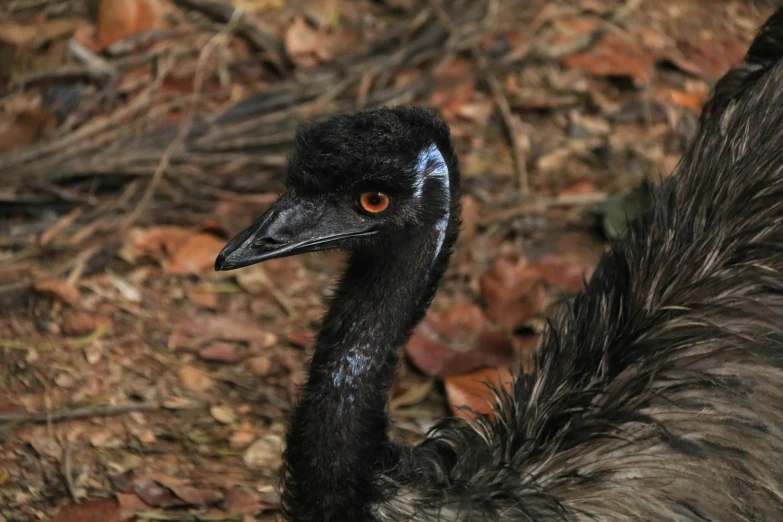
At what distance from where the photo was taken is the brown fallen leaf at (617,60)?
620 cm

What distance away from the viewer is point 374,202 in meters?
2.93

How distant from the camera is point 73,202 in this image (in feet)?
16.2

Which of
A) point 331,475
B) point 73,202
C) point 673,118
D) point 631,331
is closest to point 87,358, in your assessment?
point 73,202

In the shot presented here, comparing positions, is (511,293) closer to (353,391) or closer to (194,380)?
(194,380)

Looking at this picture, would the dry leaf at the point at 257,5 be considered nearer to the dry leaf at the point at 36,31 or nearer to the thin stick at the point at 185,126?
the thin stick at the point at 185,126

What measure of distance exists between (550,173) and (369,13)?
4.77ft

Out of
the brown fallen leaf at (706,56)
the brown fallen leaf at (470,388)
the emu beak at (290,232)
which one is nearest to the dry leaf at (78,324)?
the brown fallen leaf at (470,388)

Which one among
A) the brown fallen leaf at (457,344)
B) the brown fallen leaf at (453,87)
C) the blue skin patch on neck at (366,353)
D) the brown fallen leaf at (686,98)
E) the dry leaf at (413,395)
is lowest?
the dry leaf at (413,395)

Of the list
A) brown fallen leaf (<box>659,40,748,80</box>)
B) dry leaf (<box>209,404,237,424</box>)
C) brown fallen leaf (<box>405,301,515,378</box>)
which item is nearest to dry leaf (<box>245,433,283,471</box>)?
dry leaf (<box>209,404,237,424</box>)

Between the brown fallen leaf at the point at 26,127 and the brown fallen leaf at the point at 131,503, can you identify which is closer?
the brown fallen leaf at the point at 131,503

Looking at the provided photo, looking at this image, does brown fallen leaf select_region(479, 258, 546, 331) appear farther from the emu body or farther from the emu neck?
the emu neck

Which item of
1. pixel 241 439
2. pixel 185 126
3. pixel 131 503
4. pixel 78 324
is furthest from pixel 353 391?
pixel 185 126

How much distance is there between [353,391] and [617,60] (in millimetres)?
3865

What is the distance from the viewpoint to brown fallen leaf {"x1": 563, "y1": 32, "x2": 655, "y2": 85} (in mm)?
6203
